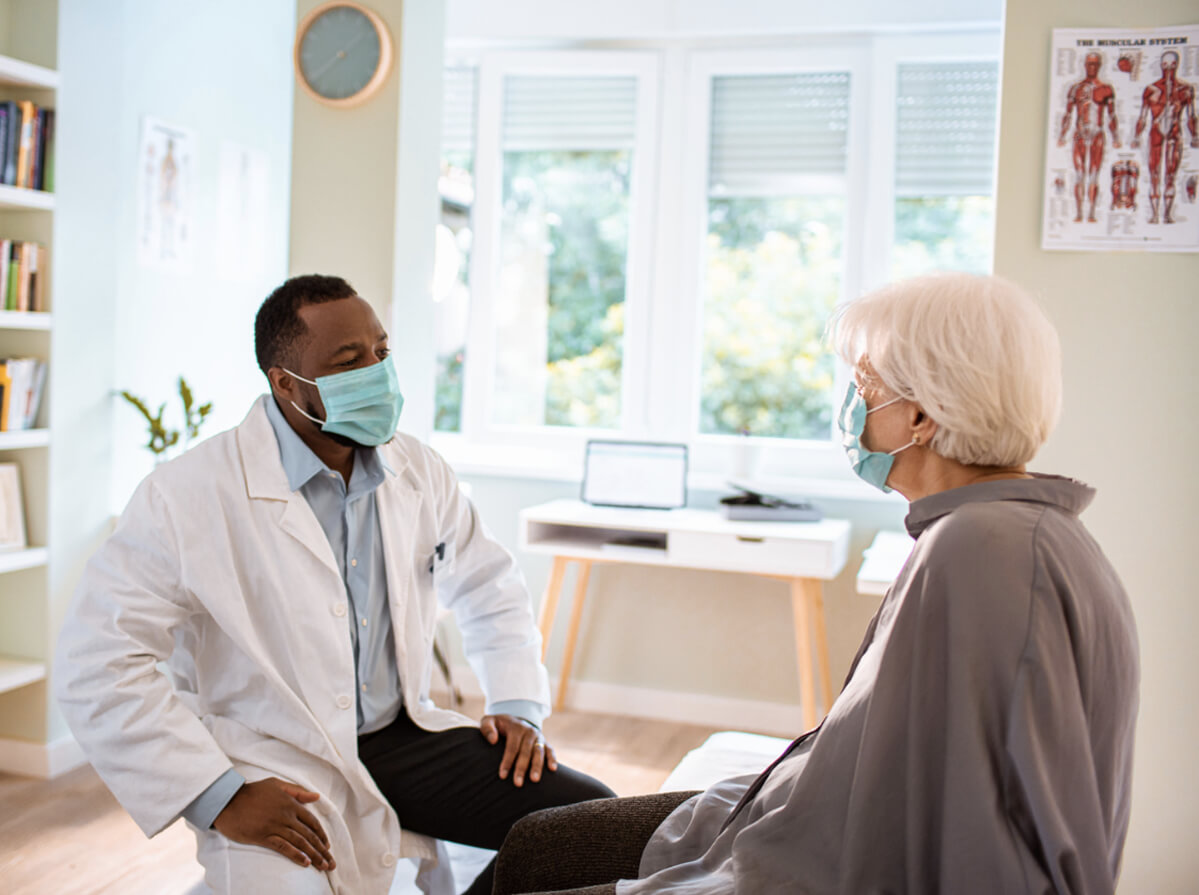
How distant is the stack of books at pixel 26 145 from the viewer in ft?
8.66

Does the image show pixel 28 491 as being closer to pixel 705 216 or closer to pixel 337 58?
pixel 337 58

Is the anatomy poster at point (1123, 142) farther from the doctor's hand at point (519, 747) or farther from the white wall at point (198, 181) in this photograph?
the white wall at point (198, 181)

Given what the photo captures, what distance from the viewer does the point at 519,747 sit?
1.75 meters

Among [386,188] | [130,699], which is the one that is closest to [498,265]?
[386,188]

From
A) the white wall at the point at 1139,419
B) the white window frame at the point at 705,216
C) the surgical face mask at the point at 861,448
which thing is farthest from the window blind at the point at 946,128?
the surgical face mask at the point at 861,448

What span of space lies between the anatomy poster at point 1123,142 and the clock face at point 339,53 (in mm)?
1909

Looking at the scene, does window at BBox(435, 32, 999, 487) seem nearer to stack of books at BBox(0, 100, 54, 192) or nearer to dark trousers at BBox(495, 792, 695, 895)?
stack of books at BBox(0, 100, 54, 192)

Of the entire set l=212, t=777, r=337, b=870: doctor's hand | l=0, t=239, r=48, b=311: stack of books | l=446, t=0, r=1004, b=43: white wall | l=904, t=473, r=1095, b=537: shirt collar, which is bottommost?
l=212, t=777, r=337, b=870: doctor's hand

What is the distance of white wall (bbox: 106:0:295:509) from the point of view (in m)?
3.12

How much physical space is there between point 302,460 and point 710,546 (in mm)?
1694

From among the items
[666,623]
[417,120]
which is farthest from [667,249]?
[666,623]

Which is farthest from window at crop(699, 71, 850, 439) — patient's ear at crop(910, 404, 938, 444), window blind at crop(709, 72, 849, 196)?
patient's ear at crop(910, 404, 938, 444)

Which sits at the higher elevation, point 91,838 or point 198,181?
point 198,181

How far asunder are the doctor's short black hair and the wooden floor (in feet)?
4.09
